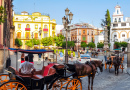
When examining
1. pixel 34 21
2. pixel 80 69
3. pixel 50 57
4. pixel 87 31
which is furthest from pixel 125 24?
pixel 80 69

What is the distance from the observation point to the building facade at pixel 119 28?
60.0 metres

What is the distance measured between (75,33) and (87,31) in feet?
16.4

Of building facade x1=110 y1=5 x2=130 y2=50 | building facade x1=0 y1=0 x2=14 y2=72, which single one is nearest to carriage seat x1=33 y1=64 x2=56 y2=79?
building facade x1=0 y1=0 x2=14 y2=72

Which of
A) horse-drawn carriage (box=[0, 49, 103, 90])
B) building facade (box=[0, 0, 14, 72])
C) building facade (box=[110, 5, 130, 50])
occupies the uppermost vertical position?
building facade (box=[110, 5, 130, 50])

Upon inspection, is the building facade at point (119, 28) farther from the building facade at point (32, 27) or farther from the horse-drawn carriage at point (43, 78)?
the horse-drawn carriage at point (43, 78)

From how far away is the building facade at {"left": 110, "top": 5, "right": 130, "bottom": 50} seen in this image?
197ft

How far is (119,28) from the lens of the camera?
6059cm

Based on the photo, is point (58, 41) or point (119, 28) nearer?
point (58, 41)

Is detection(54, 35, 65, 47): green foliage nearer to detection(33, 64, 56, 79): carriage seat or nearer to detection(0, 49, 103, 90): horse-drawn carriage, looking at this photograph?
detection(33, 64, 56, 79): carriage seat

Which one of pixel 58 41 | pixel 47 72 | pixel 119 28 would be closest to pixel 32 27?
pixel 58 41

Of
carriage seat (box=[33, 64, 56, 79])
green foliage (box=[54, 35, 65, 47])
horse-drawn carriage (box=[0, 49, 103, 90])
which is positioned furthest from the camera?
green foliage (box=[54, 35, 65, 47])

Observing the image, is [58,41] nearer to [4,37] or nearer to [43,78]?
[4,37]

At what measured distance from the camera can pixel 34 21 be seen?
59562 mm

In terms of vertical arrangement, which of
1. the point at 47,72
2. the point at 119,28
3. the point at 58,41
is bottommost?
the point at 47,72
